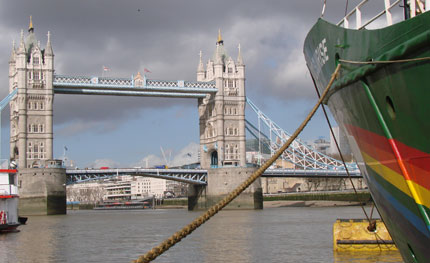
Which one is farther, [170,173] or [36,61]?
[170,173]

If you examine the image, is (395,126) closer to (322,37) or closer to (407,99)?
(407,99)

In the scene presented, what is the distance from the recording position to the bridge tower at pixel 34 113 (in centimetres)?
6475

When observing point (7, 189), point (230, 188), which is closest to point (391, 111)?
point (7, 189)

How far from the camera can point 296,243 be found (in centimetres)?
2292

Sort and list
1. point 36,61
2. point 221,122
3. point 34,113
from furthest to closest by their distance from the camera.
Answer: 1. point 221,122
2. point 36,61
3. point 34,113

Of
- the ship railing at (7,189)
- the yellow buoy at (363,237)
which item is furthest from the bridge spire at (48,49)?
the yellow buoy at (363,237)

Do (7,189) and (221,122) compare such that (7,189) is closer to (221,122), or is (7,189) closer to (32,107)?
(32,107)

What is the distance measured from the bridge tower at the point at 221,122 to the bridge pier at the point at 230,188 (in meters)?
0.12

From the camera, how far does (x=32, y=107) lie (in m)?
67.5

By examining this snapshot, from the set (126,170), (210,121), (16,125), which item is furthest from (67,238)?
(210,121)

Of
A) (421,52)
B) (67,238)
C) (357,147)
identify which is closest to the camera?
(421,52)

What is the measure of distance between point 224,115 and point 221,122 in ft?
3.70

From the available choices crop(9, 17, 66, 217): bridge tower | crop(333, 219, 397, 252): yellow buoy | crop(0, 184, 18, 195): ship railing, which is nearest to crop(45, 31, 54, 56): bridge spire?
crop(9, 17, 66, 217): bridge tower

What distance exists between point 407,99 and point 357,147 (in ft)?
7.34
